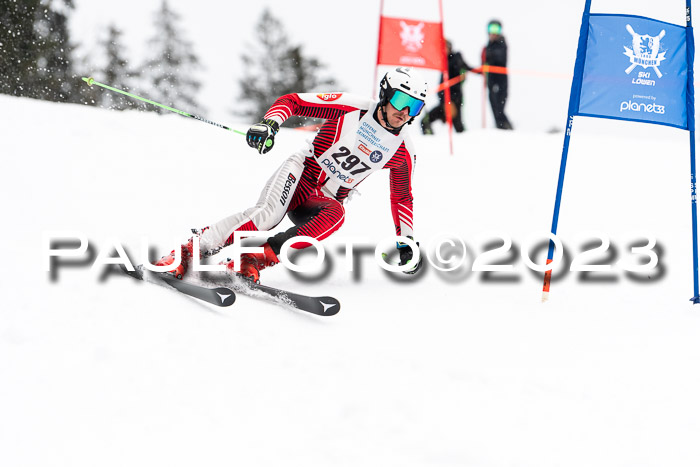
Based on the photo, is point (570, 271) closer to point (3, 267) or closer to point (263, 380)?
point (263, 380)

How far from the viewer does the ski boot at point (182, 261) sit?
3961 mm

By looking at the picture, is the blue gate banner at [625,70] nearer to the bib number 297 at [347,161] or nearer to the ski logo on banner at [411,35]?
the bib number 297 at [347,161]

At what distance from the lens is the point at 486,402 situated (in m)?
2.59

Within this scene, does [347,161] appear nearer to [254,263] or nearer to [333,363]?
[254,263]

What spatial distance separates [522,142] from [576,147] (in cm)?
81

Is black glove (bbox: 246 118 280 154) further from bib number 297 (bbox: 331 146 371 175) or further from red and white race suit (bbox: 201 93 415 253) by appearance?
bib number 297 (bbox: 331 146 371 175)

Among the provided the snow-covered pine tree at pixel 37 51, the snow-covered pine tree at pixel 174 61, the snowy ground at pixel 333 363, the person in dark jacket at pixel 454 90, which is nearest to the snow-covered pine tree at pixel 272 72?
the snow-covered pine tree at pixel 174 61

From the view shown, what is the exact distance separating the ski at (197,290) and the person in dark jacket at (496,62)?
7.70 metres

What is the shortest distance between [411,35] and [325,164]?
552cm

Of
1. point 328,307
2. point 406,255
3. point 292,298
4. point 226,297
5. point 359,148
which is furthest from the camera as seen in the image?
point 406,255

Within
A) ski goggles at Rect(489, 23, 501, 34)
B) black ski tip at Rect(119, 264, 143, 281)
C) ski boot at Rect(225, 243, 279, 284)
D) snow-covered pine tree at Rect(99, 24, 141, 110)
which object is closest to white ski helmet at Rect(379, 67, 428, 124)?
ski boot at Rect(225, 243, 279, 284)

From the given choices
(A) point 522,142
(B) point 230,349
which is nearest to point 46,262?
(B) point 230,349

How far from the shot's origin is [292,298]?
366 centimetres

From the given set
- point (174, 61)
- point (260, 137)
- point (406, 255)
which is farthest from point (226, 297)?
point (174, 61)
